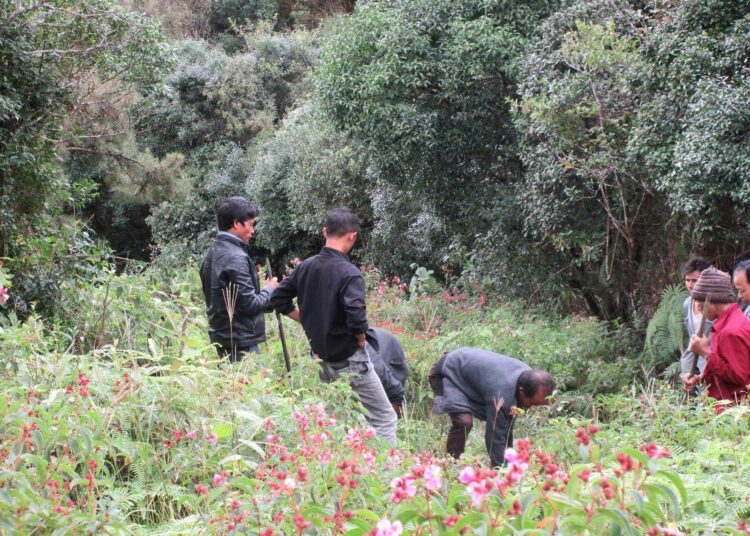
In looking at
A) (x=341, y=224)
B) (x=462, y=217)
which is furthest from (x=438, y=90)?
(x=341, y=224)

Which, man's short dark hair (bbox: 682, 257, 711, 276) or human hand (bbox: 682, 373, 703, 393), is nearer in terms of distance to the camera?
human hand (bbox: 682, 373, 703, 393)

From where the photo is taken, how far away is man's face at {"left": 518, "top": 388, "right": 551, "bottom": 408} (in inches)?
191

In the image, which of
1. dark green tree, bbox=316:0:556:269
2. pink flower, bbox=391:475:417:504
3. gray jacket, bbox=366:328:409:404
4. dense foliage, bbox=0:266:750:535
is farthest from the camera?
dark green tree, bbox=316:0:556:269

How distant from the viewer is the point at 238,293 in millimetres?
5254

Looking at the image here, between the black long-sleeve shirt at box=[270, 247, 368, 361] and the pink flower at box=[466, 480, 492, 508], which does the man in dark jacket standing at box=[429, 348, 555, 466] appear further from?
the pink flower at box=[466, 480, 492, 508]

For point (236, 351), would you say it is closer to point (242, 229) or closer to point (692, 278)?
point (242, 229)

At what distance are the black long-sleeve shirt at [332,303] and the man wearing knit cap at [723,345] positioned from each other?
1932 mm

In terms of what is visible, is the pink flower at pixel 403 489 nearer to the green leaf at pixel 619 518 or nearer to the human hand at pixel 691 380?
the green leaf at pixel 619 518

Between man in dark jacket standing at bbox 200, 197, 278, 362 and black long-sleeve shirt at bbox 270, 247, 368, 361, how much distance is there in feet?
1.25

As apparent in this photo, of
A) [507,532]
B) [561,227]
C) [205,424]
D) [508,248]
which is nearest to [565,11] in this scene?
[561,227]

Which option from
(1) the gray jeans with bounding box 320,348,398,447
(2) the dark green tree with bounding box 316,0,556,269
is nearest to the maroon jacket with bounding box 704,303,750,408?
(1) the gray jeans with bounding box 320,348,398,447

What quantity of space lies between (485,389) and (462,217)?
7626mm

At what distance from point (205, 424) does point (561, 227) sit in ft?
21.5

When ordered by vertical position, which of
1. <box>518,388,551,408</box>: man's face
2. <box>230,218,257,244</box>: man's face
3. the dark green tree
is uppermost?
the dark green tree
